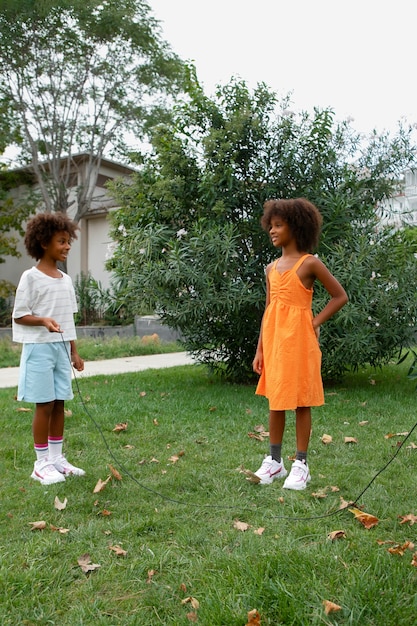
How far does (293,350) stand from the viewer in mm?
3531

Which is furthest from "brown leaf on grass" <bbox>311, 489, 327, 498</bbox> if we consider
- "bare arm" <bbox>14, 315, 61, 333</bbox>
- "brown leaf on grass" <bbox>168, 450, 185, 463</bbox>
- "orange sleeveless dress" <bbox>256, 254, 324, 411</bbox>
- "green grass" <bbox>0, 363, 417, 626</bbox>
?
"bare arm" <bbox>14, 315, 61, 333</bbox>

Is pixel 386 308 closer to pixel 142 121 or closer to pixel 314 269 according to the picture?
pixel 314 269

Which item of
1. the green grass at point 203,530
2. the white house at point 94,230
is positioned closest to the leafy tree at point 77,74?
the white house at point 94,230

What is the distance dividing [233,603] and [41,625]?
0.66 meters

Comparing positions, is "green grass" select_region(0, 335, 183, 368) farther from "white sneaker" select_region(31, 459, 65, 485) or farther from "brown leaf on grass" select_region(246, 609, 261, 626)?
"brown leaf on grass" select_region(246, 609, 261, 626)

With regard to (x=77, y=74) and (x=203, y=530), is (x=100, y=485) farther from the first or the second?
(x=77, y=74)

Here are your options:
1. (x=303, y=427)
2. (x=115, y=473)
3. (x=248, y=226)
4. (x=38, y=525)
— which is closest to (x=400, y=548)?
(x=303, y=427)

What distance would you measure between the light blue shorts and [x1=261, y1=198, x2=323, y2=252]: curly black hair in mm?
1493

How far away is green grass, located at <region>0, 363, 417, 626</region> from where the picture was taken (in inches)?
87.8

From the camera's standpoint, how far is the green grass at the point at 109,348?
34.1 ft

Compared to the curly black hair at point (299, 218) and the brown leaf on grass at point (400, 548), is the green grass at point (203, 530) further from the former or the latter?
the curly black hair at point (299, 218)

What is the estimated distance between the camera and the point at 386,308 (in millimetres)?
6305

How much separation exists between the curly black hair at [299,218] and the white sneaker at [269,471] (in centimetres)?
125

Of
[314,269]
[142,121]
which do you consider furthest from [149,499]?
[142,121]
